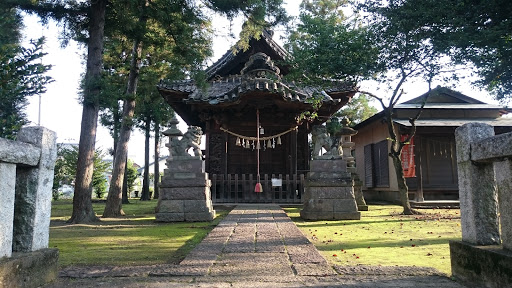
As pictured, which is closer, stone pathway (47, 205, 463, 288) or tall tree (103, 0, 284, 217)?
stone pathway (47, 205, 463, 288)

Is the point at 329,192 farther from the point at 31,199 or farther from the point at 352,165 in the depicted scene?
the point at 31,199

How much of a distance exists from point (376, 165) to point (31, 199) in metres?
17.3

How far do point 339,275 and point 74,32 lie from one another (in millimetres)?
10411

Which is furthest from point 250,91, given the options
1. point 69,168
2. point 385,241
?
point 69,168

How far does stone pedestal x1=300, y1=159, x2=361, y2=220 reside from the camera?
8.36 meters

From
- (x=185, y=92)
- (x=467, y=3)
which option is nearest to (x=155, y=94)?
(x=185, y=92)

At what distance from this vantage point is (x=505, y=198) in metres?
2.69

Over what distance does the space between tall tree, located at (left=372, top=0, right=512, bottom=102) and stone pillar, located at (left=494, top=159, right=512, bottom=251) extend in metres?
5.48

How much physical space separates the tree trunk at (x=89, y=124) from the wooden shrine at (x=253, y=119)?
3.85 meters

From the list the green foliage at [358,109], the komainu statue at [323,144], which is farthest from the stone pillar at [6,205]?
the green foliage at [358,109]

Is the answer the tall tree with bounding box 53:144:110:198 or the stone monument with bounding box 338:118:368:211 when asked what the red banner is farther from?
the tall tree with bounding box 53:144:110:198

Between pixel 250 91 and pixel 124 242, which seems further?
pixel 250 91

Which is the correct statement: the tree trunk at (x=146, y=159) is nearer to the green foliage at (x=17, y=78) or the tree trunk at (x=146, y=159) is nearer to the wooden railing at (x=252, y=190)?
the wooden railing at (x=252, y=190)

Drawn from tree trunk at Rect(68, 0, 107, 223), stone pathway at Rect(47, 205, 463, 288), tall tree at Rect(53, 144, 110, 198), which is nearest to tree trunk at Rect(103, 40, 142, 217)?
tree trunk at Rect(68, 0, 107, 223)
